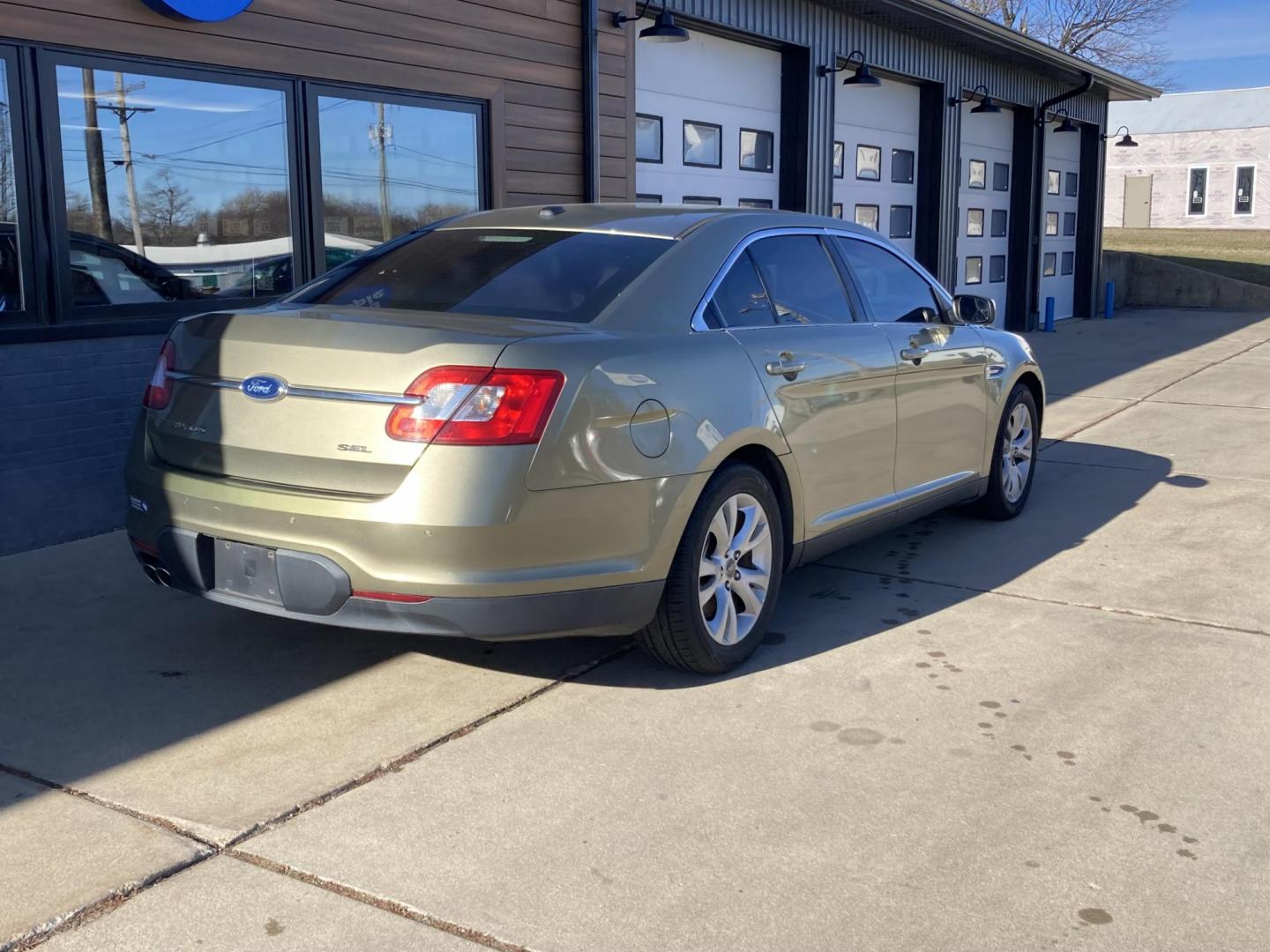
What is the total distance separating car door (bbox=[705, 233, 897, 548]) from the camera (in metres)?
4.61

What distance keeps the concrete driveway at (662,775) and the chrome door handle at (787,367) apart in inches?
38.1

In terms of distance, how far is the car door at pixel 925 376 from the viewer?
5445 millimetres

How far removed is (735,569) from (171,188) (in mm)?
4015

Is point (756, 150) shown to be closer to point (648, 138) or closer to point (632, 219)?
point (648, 138)

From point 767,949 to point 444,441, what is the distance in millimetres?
1585

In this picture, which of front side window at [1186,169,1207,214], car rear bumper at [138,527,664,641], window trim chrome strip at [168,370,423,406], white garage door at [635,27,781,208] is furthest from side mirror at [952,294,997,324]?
front side window at [1186,169,1207,214]

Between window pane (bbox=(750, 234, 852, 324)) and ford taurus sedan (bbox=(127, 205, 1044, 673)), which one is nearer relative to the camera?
ford taurus sedan (bbox=(127, 205, 1044, 673))

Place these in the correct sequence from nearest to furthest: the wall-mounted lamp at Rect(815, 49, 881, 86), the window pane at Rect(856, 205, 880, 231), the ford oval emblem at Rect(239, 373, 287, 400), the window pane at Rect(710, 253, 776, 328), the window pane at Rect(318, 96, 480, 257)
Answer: the ford oval emblem at Rect(239, 373, 287, 400) < the window pane at Rect(710, 253, 776, 328) < the window pane at Rect(318, 96, 480, 257) < the wall-mounted lamp at Rect(815, 49, 881, 86) < the window pane at Rect(856, 205, 880, 231)

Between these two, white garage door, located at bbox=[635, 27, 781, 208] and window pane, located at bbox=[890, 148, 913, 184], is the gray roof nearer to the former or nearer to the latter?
window pane, located at bbox=[890, 148, 913, 184]

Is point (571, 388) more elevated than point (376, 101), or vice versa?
point (376, 101)

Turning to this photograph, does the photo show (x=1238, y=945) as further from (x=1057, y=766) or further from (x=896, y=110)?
(x=896, y=110)

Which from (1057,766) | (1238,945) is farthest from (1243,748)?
(1238,945)

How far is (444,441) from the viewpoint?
361 centimetres

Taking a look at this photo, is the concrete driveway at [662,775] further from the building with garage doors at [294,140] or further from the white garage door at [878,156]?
the white garage door at [878,156]
